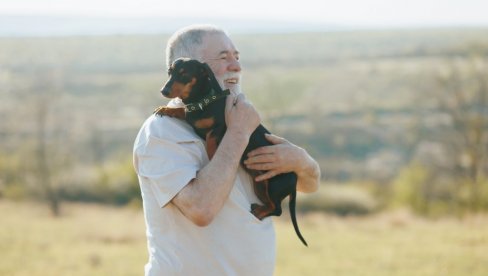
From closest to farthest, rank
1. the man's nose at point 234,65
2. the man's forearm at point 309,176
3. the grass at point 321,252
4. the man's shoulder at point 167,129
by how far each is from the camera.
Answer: the man's shoulder at point 167,129 → the man's nose at point 234,65 → the man's forearm at point 309,176 → the grass at point 321,252

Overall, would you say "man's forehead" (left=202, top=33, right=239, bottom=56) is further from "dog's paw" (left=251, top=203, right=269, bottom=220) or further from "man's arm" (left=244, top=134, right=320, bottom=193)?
"dog's paw" (left=251, top=203, right=269, bottom=220)

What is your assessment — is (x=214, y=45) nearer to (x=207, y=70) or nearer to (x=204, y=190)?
(x=207, y=70)

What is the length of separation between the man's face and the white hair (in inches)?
0.8

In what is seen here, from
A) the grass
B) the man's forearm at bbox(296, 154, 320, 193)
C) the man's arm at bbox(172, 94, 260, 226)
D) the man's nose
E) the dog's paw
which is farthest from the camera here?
the grass

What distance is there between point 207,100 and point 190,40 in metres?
0.27

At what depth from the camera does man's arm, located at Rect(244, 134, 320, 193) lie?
3057 millimetres

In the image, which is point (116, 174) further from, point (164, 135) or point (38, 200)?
point (164, 135)

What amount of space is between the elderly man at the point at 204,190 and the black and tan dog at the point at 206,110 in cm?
3

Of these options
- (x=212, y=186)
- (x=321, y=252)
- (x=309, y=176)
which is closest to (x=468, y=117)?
(x=321, y=252)

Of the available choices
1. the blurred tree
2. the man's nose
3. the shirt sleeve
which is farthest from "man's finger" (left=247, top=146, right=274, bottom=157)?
the blurred tree

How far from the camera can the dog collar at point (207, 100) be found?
302cm

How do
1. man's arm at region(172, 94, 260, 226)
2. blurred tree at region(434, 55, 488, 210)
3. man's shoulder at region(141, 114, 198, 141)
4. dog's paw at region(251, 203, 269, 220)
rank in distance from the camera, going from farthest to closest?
blurred tree at region(434, 55, 488, 210)
dog's paw at region(251, 203, 269, 220)
man's shoulder at region(141, 114, 198, 141)
man's arm at region(172, 94, 260, 226)

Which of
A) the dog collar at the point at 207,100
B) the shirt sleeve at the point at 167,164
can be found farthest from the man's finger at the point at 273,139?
the shirt sleeve at the point at 167,164

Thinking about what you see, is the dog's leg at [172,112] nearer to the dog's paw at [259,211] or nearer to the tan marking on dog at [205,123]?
the tan marking on dog at [205,123]
